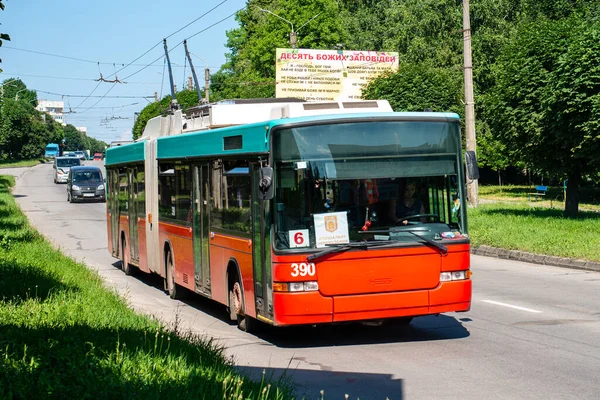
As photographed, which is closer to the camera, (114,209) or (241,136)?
(241,136)

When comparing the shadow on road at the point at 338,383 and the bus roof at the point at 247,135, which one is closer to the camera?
the shadow on road at the point at 338,383

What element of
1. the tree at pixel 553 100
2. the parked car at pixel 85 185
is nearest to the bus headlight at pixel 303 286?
the tree at pixel 553 100

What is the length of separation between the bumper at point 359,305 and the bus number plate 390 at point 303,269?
21cm

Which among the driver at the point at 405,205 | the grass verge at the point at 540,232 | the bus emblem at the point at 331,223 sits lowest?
the grass verge at the point at 540,232

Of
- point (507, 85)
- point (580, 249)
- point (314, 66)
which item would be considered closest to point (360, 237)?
point (580, 249)

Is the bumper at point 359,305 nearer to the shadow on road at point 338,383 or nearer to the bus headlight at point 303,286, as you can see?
the bus headlight at point 303,286

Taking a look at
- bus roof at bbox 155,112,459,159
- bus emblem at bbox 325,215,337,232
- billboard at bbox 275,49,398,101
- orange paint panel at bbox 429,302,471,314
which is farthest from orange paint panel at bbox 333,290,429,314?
billboard at bbox 275,49,398,101

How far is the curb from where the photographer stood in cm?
1814

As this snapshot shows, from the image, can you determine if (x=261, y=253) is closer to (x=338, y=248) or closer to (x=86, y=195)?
(x=338, y=248)

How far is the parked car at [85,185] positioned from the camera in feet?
165

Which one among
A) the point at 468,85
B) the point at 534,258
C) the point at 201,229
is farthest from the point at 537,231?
the point at 201,229

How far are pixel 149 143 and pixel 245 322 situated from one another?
6013 millimetres

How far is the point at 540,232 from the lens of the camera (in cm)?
2244

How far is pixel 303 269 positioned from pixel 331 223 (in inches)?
22.2
